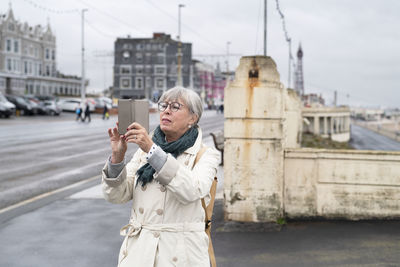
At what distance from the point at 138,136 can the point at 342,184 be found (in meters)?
5.16

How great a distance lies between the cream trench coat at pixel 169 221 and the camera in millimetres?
2947

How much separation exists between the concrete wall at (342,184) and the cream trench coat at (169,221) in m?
4.40

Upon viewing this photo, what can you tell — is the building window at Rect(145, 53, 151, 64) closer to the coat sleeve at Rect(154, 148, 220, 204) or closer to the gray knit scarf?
the gray knit scarf

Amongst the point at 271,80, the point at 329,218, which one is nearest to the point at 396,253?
the point at 329,218

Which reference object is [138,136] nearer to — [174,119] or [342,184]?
[174,119]

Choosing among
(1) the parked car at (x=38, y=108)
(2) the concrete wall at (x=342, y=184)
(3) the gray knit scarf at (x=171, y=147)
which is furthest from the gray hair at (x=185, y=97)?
(1) the parked car at (x=38, y=108)

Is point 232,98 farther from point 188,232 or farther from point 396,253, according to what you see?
point 188,232

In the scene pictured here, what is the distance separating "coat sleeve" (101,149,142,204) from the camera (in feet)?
10.1

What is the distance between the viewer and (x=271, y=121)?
7.12m

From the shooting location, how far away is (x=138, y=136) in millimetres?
2742

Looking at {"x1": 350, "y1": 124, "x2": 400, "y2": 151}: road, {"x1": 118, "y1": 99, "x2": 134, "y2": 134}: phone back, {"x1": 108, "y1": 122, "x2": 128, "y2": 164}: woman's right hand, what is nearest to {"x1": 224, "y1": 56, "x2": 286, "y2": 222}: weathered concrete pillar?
{"x1": 108, "y1": 122, "x2": 128, "y2": 164}: woman's right hand

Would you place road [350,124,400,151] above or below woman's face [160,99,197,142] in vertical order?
Answer: below

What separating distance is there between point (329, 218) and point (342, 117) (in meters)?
73.5

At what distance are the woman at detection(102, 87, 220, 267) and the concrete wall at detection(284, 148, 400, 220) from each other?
172 inches
